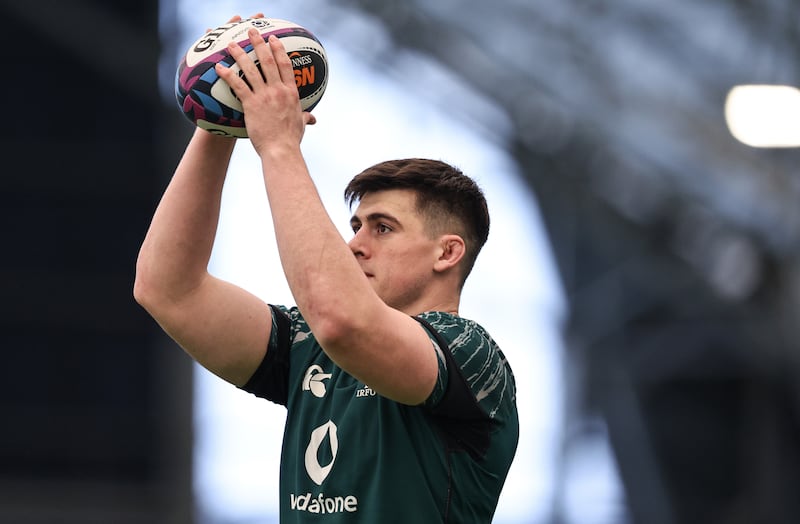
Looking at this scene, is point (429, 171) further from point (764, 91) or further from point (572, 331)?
point (572, 331)

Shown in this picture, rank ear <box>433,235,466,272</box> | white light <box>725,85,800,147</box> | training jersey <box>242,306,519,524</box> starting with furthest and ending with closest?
1. white light <box>725,85,800,147</box>
2. ear <box>433,235,466,272</box>
3. training jersey <box>242,306,519,524</box>

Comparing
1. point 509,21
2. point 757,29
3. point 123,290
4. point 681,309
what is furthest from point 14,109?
point 681,309

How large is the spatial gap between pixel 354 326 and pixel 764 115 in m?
10.4

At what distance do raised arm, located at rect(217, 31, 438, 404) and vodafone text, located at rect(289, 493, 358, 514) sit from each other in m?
0.37

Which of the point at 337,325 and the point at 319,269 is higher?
the point at 319,269

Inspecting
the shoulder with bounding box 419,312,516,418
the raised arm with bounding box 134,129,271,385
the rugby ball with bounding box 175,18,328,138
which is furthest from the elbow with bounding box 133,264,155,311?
the shoulder with bounding box 419,312,516,418

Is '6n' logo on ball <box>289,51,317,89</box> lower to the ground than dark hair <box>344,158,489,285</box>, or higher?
higher

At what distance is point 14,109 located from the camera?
17.1 m

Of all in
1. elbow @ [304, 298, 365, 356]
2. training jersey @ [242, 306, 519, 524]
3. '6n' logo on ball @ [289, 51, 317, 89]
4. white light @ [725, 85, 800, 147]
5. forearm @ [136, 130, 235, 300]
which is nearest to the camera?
elbow @ [304, 298, 365, 356]

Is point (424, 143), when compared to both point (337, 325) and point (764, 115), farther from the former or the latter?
point (337, 325)

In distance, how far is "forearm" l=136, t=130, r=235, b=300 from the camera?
13.8ft

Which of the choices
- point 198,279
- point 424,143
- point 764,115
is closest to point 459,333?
point 198,279

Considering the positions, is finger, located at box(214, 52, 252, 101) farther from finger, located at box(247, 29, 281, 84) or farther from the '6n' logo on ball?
the '6n' logo on ball

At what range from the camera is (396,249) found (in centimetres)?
425
